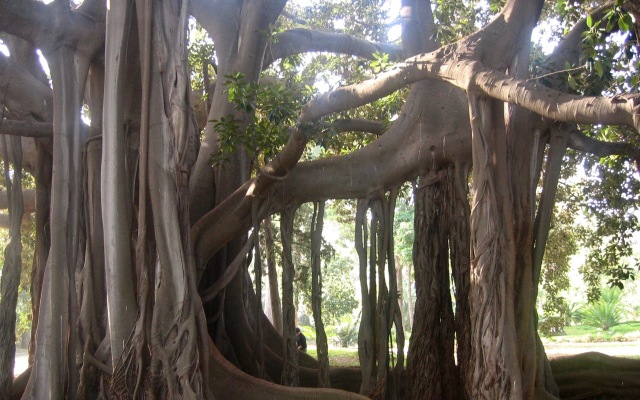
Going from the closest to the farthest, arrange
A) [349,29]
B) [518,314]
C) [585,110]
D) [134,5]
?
[585,110] < [518,314] < [134,5] < [349,29]

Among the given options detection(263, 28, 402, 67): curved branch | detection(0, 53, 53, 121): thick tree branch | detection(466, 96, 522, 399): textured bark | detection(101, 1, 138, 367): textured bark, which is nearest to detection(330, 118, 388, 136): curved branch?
detection(263, 28, 402, 67): curved branch

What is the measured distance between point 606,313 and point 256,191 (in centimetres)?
1712

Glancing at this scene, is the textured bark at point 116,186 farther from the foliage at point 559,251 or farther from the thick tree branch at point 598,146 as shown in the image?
the foliage at point 559,251

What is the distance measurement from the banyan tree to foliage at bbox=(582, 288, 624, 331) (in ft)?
47.4

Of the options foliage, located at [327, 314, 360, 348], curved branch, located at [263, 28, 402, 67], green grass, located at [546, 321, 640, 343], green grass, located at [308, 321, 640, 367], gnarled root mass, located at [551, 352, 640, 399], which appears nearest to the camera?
gnarled root mass, located at [551, 352, 640, 399]

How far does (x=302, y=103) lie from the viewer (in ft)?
17.8

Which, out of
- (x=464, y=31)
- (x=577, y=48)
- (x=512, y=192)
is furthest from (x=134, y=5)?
(x=464, y=31)

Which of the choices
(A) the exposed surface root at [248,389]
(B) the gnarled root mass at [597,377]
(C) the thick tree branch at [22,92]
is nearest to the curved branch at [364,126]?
(A) the exposed surface root at [248,389]

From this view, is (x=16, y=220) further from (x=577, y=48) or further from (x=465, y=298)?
(x=577, y=48)

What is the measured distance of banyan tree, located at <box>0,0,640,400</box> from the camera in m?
4.20

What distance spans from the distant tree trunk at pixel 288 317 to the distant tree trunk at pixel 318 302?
7.8 inches

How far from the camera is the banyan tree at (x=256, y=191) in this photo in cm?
420

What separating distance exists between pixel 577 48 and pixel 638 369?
10.3 ft

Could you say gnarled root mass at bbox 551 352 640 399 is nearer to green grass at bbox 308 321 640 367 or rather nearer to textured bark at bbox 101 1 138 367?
textured bark at bbox 101 1 138 367
